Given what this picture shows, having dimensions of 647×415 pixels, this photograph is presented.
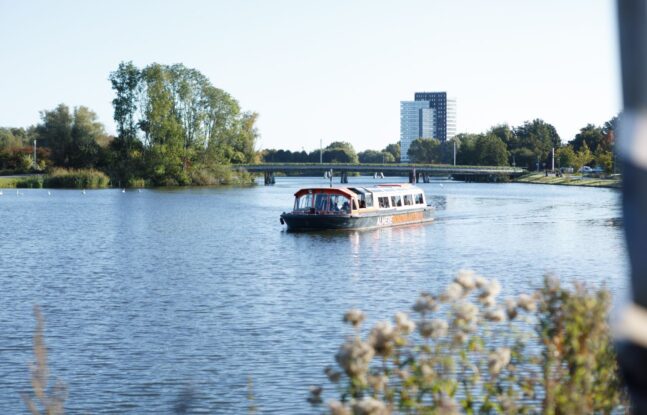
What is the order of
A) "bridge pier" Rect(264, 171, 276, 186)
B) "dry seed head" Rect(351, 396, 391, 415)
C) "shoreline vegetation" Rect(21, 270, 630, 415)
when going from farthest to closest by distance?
"bridge pier" Rect(264, 171, 276, 186)
"shoreline vegetation" Rect(21, 270, 630, 415)
"dry seed head" Rect(351, 396, 391, 415)

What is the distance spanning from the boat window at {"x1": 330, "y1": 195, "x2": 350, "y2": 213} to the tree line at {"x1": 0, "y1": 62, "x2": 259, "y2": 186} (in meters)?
68.3

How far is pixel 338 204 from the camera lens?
172 feet

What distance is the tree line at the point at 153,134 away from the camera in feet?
391

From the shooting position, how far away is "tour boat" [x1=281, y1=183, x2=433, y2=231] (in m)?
51.0

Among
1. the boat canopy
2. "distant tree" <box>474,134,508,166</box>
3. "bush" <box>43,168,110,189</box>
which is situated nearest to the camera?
the boat canopy

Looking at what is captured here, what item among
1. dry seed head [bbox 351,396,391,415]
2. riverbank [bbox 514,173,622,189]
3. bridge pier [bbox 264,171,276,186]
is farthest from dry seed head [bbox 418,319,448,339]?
bridge pier [bbox 264,171,276,186]

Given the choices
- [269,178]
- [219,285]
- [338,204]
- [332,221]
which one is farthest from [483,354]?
[269,178]

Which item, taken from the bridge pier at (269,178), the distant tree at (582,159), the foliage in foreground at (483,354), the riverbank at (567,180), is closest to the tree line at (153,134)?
the bridge pier at (269,178)

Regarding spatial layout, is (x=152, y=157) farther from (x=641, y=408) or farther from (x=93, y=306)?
(x=641, y=408)

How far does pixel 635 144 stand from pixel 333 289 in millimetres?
27871

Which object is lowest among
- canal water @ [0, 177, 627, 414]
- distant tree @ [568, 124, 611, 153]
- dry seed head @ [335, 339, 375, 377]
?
canal water @ [0, 177, 627, 414]

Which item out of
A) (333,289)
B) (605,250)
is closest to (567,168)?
(605,250)

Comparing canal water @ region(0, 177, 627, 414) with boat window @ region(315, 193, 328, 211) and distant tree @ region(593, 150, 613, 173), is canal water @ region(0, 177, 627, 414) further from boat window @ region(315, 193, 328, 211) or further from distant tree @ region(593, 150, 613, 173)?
distant tree @ region(593, 150, 613, 173)

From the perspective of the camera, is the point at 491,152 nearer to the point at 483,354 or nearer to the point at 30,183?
the point at 30,183
